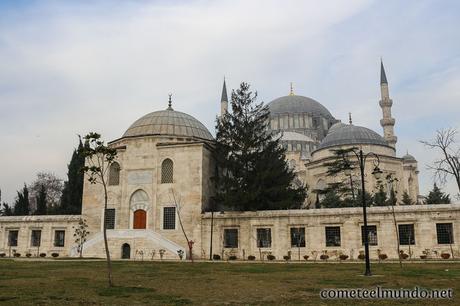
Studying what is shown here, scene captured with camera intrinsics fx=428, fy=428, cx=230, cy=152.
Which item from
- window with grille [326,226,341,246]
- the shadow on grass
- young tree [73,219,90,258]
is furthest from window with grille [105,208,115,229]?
the shadow on grass

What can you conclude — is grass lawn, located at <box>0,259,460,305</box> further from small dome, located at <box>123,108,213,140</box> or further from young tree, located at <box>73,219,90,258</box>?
small dome, located at <box>123,108,213,140</box>

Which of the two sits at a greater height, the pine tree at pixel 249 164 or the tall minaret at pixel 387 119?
the tall minaret at pixel 387 119

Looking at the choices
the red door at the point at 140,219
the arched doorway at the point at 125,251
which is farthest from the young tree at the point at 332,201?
the arched doorway at the point at 125,251

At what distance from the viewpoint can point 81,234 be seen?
34156mm

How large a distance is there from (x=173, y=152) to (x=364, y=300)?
2636 centimetres

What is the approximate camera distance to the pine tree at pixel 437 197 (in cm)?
4207

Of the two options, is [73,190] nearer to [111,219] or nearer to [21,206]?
[21,206]

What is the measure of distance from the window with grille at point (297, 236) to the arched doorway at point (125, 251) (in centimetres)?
1251

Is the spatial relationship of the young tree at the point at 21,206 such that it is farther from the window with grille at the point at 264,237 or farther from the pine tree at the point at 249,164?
the window with grille at the point at 264,237

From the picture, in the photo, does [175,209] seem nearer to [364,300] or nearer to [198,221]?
[198,221]

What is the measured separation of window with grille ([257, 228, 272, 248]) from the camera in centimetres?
3136

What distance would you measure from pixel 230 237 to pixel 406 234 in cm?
1237

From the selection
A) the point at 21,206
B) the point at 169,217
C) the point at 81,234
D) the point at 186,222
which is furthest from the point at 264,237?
the point at 21,206

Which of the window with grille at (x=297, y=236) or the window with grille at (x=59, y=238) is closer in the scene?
the window with grille at (x=297, y=236)
